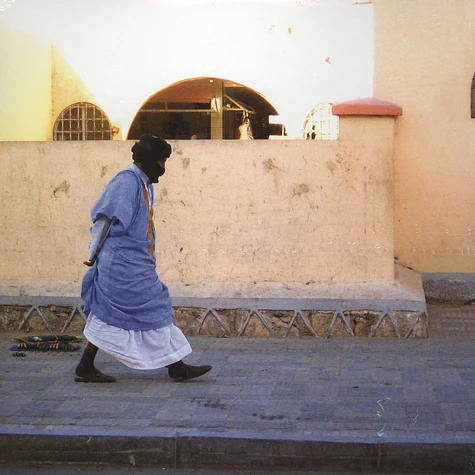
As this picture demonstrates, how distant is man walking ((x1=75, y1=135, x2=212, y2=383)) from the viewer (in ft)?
20.3

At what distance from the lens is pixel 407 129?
9297 mm

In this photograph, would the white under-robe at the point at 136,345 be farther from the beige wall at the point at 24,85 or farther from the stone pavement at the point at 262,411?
the beige wall at the point at 24,85

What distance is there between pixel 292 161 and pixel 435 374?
2443 mm

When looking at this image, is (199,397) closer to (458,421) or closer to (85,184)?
(458,421)

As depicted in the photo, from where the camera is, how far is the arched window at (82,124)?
1139cm

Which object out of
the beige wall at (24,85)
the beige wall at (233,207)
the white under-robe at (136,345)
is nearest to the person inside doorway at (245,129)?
the beige wall at (24,85)

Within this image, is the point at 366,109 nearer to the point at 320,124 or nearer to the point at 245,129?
the point at 320,124

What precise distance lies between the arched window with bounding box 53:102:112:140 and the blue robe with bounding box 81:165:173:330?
5228 millimetres

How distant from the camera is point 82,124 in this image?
11.6 metres

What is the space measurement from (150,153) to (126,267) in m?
0.77

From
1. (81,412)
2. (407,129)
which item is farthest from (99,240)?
(407,129)

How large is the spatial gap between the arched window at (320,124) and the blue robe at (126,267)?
4.38 meters

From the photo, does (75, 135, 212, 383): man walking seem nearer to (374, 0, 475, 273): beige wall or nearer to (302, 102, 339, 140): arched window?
(374, 0, 475, 273): beige wall

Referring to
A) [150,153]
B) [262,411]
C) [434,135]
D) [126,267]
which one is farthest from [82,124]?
[262,411]
